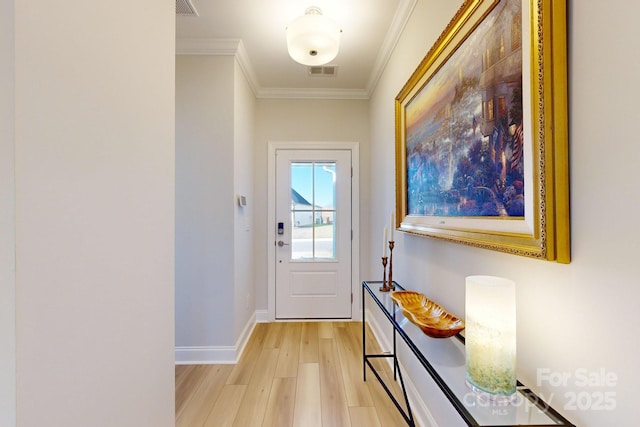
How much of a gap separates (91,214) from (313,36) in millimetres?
1629

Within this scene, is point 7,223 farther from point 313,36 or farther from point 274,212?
point 274,212

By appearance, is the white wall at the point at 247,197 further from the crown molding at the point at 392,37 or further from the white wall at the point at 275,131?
the crown molding at the point at 392,37

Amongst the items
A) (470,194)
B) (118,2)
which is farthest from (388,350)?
(118,2)

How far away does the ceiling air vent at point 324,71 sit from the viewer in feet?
9.21

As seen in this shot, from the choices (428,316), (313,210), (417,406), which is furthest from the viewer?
(313,210)

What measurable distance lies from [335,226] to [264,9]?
216 cm

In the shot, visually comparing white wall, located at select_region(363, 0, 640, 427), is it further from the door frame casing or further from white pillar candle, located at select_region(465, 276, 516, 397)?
the door frame casing

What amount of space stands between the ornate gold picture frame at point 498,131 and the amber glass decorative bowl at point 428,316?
35 cm

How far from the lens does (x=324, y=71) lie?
2879mm

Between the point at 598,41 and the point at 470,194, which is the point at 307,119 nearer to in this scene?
the point at 470,194

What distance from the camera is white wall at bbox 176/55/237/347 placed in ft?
8.01

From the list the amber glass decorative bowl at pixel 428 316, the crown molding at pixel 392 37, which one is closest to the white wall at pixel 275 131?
the crown molding at pixel 392 37

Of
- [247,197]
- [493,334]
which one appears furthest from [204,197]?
[493,334]

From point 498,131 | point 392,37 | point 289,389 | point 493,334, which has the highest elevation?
point 392,37
